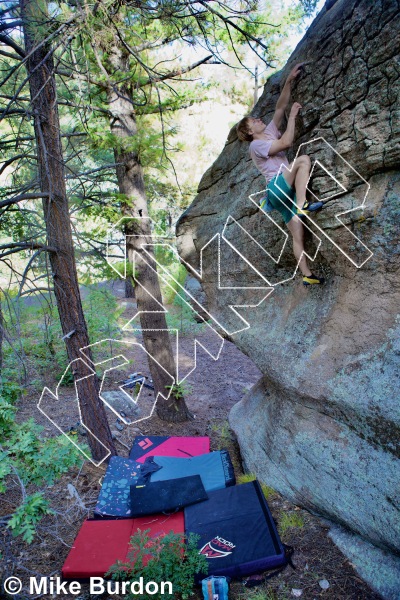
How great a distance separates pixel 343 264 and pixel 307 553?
8.77ft

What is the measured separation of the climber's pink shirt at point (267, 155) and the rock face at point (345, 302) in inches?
9.4

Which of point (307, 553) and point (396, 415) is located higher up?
point (396, 415)

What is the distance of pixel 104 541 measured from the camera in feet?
12.4

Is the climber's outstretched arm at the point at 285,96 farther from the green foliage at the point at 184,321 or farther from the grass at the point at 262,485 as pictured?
the green foliage at the point at 184,321

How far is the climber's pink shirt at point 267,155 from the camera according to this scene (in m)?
4.01

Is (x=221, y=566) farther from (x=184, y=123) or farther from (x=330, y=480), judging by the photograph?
(x=184, y=123)

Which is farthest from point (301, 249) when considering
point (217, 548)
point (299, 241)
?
point (217, 548)

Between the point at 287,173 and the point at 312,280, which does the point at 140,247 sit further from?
the point at 312,280

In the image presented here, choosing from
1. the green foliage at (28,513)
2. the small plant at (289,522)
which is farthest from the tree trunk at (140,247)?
the green foliage at (28,513)

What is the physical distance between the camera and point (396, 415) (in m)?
2.99

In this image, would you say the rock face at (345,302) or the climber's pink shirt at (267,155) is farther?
the climber's pink shirt at (267,155)

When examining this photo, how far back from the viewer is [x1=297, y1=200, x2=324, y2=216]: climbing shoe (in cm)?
361

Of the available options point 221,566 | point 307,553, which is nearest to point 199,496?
point 221,566

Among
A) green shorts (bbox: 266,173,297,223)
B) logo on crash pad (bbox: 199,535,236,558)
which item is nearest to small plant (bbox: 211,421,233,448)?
logo on crash pad (bbox: 199,535,236,558)
